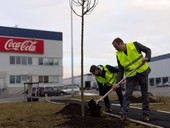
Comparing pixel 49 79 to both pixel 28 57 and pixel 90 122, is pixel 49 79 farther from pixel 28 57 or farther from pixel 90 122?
pixel 90 122

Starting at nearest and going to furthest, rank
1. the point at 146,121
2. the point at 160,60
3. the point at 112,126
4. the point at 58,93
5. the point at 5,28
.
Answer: the point at 112,126 → the point at 146,121 → the point at 58,93 → the point at 5,28 → the point at 160,60

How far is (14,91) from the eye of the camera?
6238 centimetres

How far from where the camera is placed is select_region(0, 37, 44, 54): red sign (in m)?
61.8

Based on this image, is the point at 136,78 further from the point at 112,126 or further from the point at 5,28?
the point at 5,28

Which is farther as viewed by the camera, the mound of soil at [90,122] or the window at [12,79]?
the window at [12,79]

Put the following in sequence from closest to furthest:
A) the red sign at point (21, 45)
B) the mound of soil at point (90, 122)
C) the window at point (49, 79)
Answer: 1. the mound of soil at point (90, 122)
2. the red sign at point (21, 45)
3. the window at point (49, 79)

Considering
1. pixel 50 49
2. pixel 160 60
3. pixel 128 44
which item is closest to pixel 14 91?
pixel 50 49

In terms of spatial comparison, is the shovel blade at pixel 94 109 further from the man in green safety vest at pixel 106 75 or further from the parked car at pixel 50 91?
the parked car at pixel 50 91

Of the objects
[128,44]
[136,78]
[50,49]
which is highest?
[50,49]

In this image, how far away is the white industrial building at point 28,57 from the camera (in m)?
62.1

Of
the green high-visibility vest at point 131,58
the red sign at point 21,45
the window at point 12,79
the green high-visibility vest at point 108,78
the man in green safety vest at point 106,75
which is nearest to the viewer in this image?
the green high-visibility vest at point 131,58

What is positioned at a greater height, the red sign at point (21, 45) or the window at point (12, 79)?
the red sign at point (21, 45)

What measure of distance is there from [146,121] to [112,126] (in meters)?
0.94

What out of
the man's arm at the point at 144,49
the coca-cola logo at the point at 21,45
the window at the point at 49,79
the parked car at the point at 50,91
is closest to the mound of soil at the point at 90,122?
the man's arm at the point at 144,49
